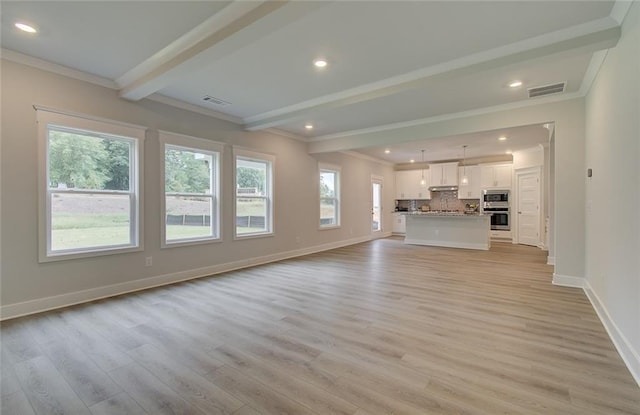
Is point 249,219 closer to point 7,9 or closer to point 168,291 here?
point 168,291

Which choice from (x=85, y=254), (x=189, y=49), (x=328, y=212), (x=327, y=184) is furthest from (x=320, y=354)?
(x=327, y=184)

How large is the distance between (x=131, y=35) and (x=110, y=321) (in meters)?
2.85

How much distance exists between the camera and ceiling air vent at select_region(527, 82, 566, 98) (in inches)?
155

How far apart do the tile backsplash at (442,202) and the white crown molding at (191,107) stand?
26.0 ft

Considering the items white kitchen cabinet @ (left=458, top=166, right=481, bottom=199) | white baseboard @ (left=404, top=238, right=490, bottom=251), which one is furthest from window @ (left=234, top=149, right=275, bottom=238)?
white kitchen cabinet @ (left=458, top=166, right=481, bottom=199)

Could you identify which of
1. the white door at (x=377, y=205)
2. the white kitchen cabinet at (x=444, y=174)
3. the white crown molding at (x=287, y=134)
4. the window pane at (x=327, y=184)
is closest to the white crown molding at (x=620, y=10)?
the white crown molding at (x=287, y=134)

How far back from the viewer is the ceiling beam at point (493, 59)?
2.65 meters

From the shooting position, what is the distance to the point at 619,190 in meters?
2.57

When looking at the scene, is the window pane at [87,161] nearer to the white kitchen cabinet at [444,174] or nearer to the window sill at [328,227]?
the window sill at [328,227]

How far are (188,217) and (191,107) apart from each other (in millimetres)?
1792

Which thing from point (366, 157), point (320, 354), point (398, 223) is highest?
point (366, 157)

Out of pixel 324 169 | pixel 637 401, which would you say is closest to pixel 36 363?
pixel 637 401

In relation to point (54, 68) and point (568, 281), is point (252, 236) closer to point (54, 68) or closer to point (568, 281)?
point (54, 68)

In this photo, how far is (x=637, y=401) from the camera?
6.02ft
